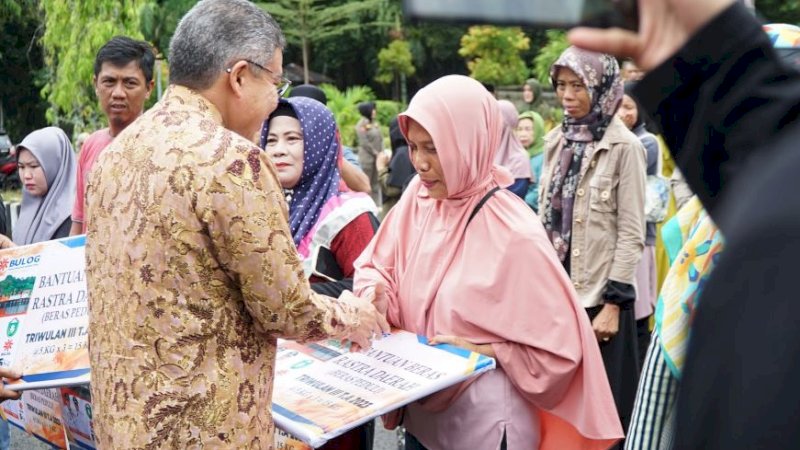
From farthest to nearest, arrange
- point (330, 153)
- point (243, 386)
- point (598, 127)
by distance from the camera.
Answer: point (598, 127) < point (330, 153) < point (243, 386)

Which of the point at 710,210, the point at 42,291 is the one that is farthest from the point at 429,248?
the point at 710,210

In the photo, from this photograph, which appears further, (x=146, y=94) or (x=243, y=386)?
(x=146, y=94)

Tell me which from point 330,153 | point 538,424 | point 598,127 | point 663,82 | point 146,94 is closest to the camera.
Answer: point 663,82

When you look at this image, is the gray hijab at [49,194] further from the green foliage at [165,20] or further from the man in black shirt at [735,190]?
the green foliage at [165,20]

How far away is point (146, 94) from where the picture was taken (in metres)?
4.25

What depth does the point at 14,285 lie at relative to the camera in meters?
2.86

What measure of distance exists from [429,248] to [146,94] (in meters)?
2.10

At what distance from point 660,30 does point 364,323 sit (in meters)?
1.68

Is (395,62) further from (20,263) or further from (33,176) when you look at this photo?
(20,263)

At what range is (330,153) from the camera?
10.8 ft

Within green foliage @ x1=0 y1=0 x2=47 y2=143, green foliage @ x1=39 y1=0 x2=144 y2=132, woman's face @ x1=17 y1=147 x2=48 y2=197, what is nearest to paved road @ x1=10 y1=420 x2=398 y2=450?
woman's face @ x1=17 y1=147 x2=48 y2=197

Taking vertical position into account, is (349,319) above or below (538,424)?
above

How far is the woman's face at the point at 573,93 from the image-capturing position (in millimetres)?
A: 3938

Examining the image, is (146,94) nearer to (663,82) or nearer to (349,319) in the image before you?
(349,319)
